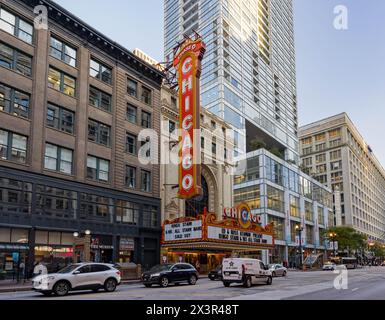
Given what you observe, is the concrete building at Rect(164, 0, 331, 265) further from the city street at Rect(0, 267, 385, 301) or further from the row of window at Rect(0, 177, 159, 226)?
the city street at Rect(0, 267, 385, 301)

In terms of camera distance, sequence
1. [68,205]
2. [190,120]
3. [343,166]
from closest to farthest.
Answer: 1. [68,205]
2. [190,120]
3. [343,166]

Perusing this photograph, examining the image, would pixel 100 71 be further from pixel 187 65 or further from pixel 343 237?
pixel 343 237

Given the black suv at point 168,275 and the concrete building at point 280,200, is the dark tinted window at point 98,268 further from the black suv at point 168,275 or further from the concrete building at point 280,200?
the concrete building at point 280,200

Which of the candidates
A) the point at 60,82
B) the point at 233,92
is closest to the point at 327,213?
the point at 233,92

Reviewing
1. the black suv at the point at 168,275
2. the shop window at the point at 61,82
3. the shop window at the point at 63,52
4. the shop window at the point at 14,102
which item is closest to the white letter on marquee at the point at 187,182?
the black suv at the point at 168,275

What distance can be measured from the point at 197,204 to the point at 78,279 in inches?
1218

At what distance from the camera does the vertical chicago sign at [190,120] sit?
42.3 meters

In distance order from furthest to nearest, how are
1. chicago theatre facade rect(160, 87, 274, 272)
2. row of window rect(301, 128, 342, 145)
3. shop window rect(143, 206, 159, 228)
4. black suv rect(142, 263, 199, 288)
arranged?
row of window rect(301, 128, 342, 145)
shop window rect(143, 206, 159, 228)
chicago theatre facade rect(160, 87, 274, 272)
black suv rect(142, 263, 199, 288)

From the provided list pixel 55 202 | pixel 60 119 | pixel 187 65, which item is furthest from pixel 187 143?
pixel 55 202

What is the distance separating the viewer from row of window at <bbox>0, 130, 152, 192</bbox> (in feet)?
103

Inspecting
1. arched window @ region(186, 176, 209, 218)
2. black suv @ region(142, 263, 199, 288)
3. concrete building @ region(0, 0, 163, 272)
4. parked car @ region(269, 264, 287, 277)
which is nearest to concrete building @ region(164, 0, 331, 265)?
arched window @ region(186, 176, 209, 218)

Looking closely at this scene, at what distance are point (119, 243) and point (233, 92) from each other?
52.6 metres

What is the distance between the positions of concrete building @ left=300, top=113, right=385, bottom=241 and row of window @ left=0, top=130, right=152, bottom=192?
300 ft

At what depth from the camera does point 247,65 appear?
310 ft
